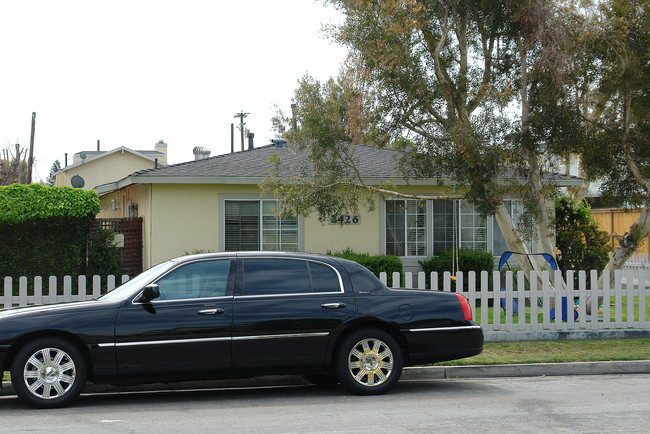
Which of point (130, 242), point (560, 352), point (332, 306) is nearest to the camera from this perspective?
point (332, 306)

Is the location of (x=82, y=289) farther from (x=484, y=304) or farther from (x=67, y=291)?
(x=484, y=304)

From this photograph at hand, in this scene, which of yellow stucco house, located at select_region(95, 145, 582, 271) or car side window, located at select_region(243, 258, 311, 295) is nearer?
car side window, located at select_region(243, 258, 311, 295)

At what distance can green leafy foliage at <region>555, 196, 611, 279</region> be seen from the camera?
18.2 metres

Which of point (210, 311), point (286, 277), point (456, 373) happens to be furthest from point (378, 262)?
point (210, 311)

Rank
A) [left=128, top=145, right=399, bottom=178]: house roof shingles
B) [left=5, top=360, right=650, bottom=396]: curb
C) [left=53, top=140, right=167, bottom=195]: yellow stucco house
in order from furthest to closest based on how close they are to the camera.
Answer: [left=53, top=140, right=167, bottom=195]: yellow stucco house
[left=128, top=145, right=399, bottom=178]: house roof shingles
[left=5, top=360, right=650, bottom=396]: curb

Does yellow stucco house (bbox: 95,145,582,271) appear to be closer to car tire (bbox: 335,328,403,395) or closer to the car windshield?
the car windshield

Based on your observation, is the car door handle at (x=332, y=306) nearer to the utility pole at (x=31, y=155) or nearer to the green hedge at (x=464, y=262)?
the green hedge at (x=464, y=262)

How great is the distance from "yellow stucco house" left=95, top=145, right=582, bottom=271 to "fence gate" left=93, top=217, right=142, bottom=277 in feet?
0.73

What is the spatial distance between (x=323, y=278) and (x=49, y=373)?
9.69 ft

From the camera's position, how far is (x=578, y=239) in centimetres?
1834

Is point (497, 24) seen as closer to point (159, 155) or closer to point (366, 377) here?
point (366, 377)

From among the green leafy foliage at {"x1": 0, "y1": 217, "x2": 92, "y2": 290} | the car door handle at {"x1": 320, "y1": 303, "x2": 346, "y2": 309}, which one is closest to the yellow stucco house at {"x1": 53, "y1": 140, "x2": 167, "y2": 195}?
the green leafy foliage at {"x1": 0, "y1": 217, "x2": 92, "y2": 290}

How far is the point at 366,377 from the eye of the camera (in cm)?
791

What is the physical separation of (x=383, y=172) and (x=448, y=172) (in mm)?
4254
